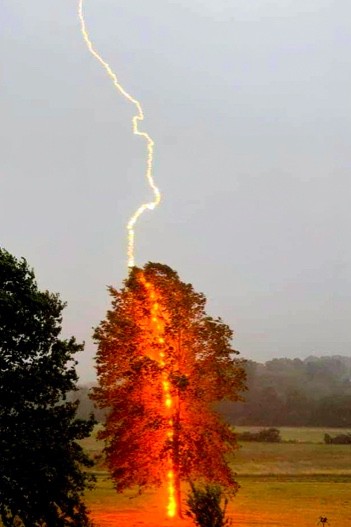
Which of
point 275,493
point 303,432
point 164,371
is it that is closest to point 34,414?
point 164,371

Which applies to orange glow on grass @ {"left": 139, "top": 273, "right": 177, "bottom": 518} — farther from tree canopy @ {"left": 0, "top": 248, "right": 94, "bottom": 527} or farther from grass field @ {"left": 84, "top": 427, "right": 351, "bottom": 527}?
tree canopy @ {"left": 0, "top": 248, "right": 94, "bottom": 527}

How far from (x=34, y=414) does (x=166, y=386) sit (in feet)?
31.2

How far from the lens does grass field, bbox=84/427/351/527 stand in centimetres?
3422

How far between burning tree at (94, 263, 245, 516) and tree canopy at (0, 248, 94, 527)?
6.86 metres

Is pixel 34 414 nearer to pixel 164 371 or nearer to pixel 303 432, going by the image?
pixel 164 371

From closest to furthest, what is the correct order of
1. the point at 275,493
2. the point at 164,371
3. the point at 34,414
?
the point at 34,414
the point at 164,371
the point at 275,493

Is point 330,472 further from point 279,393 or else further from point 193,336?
point 279,393

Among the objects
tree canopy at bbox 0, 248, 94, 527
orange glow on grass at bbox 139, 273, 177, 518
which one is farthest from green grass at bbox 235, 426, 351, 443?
tree canopy at bbox 0, 248, 94, 527

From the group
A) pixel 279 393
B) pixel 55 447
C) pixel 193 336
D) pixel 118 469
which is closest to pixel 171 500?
pixel 118 469

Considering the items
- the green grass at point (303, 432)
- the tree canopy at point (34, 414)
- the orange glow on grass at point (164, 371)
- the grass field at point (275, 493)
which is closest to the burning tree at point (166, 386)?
the orange glow on grass at point (164, 371)

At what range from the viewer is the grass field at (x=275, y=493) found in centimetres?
3422

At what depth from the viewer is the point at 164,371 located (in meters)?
34.0

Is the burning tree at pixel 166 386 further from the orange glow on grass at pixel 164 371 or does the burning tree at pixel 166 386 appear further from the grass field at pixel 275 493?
the grass field at pixel 275 493

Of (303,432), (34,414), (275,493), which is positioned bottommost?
(275,493)
